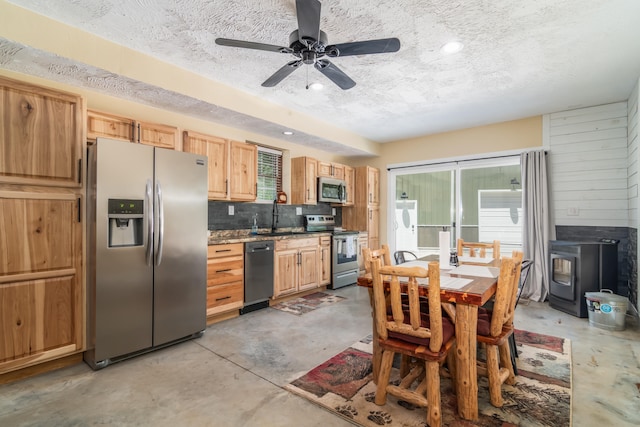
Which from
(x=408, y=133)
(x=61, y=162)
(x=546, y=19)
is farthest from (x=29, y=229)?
(x=408, y=133)

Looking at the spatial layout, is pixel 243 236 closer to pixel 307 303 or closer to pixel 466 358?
pixel 307 303

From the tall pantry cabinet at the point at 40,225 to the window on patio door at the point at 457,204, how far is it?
505 centimetres

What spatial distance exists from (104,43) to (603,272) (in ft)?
18.8

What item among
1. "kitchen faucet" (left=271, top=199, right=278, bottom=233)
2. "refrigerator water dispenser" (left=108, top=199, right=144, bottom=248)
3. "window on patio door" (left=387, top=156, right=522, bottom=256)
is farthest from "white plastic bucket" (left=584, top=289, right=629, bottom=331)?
"refrigerator water dispenser" (left=108, top=199, right=144, bottom=248)

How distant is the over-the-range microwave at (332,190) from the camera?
5.31m

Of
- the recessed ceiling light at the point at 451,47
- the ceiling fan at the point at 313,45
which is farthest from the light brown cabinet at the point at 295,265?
the recessed ceiling light at the point at 451,47

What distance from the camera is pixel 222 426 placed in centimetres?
181

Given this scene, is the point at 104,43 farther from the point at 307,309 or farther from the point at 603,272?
the point at 603,272

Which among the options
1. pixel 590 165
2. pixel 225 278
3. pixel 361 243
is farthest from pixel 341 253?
pixel 590 165

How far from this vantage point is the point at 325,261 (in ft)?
16.4

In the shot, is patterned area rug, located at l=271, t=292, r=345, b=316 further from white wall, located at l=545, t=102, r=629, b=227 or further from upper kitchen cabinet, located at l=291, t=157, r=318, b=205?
white wall, located at l=545, t=102, r=629, b=227

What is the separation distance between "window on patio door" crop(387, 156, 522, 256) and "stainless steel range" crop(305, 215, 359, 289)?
1.16 meters

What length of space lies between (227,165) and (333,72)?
76.8 inches

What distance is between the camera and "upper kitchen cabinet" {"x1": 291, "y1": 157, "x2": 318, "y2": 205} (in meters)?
5.09
